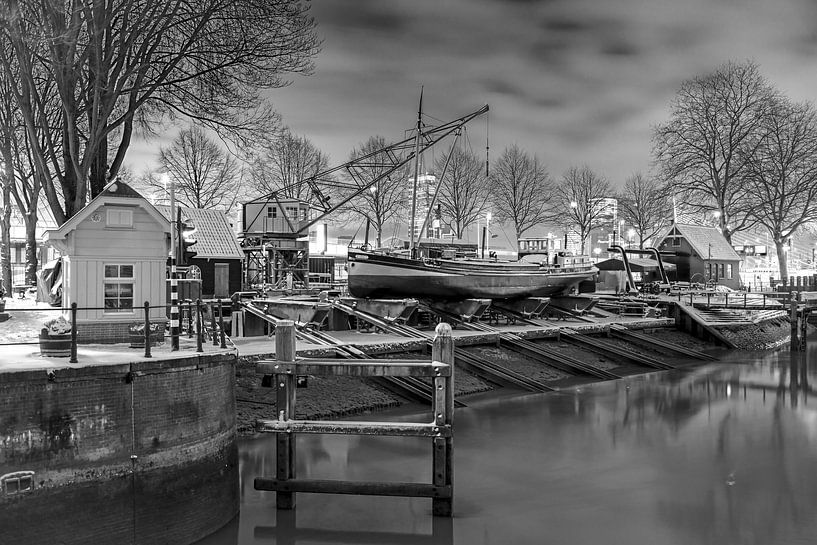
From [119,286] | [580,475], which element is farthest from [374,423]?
[119,286]

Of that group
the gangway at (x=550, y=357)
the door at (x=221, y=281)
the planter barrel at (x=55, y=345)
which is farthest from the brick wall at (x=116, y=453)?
the door at (x=221, y=281)

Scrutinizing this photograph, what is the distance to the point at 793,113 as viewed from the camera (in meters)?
51.4

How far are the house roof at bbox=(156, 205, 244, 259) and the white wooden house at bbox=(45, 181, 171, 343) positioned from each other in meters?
18.0

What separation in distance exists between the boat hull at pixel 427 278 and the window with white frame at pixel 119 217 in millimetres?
17718

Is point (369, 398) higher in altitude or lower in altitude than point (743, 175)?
lower

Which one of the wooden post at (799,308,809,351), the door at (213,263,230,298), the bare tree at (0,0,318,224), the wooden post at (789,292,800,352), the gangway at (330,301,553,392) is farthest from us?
the wooden post at (799,308,809,351)

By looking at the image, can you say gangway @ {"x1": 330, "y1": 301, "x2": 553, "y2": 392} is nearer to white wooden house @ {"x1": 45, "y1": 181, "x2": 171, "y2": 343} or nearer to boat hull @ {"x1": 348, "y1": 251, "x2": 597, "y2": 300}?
boat hull @ {"x1": 348, "y1": 251, "x2": 597, "y2": 300}

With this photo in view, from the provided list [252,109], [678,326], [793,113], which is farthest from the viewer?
[793,113]

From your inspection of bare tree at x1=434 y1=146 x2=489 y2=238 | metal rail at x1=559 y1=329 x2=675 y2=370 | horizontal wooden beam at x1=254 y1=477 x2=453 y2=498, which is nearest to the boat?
metal rail at x1=559 y1=329 x2=675 y2=370

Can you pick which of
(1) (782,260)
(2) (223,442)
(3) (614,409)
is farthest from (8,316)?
(1) (782,260)

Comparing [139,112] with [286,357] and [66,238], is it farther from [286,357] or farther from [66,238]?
[286,357]

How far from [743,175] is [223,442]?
52.1 m

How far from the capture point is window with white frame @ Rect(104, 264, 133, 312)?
44.6 feet

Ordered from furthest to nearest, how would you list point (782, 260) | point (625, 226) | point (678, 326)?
point (625, 226) → point (782, 260) → point (678, 326)
